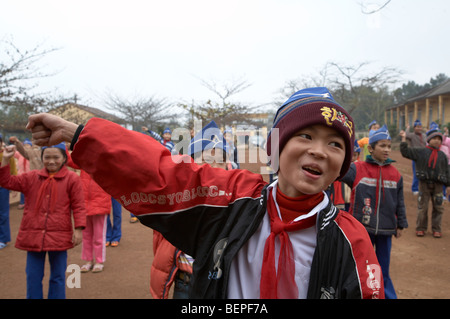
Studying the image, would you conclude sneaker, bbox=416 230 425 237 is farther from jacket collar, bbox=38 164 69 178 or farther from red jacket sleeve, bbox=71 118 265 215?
red jacket sleeve, bbox=71 118 265 215

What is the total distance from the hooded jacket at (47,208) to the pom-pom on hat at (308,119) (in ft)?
9.27

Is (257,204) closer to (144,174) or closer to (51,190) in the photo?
(144,174)

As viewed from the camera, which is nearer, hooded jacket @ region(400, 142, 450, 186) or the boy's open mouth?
the boy's open mouth

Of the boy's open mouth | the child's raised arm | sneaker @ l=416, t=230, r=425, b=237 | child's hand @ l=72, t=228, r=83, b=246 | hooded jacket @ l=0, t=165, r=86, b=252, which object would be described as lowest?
sneaker @ l=416, t=230, r=425, b=237

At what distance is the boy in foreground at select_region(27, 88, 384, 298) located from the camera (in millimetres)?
1261

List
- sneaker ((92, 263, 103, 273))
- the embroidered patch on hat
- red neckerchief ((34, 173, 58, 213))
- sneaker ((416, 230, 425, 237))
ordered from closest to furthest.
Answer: the embroidered patch on hat < red neckerchief ((34, 173, 58, 213)) < sneaker ((92, 263, 103, 273)) < sneaker ((416, 230, 425, 237))

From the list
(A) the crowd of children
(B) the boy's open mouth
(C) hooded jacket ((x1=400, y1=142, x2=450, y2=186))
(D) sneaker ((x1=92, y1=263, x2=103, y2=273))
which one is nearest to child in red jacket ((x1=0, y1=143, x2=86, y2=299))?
(D) sneaker ((x1=92, y1=263, x2=103, y2=273))

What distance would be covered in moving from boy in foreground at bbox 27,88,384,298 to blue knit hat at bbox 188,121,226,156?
8.01 ft

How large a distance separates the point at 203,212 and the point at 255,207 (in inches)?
8.6

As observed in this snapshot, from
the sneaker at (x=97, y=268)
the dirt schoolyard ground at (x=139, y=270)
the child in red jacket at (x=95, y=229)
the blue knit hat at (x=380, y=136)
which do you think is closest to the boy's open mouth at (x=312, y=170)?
the blue knit hat at (x=380, y=136)

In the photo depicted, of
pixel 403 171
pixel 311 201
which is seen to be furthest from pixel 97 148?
pixel 403 171

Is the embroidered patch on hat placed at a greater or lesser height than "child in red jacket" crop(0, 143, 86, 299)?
greater

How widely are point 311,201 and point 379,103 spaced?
37291 millimetres

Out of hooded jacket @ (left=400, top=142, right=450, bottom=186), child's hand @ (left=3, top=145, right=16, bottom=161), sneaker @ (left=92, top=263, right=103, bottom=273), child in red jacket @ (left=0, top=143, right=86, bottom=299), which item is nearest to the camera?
child's hand @ (left=3, top=145, right=16, bottom=161)
